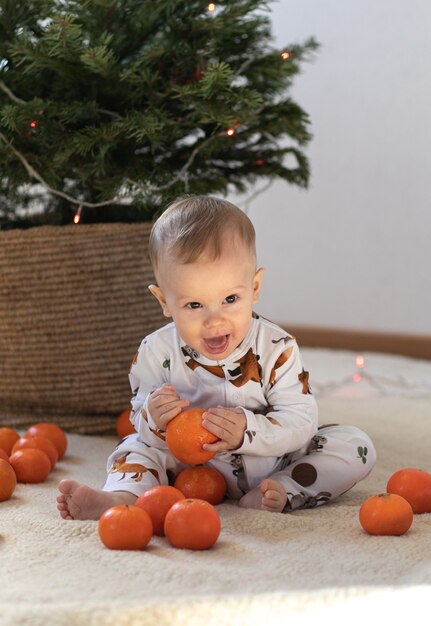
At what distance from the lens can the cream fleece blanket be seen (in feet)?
2.59

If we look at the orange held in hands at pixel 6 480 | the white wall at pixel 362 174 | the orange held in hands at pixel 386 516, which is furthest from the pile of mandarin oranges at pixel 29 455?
the white wall at pixel 362 174

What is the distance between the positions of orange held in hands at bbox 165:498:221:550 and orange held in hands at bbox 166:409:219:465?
0.13 meters

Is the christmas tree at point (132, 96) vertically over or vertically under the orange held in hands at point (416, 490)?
over

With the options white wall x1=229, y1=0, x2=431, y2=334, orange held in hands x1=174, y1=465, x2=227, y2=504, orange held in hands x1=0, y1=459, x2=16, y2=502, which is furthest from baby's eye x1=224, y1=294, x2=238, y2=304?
white wall x1=229, y1=0, x2=431, y2=334

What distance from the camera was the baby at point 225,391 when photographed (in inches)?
45.2

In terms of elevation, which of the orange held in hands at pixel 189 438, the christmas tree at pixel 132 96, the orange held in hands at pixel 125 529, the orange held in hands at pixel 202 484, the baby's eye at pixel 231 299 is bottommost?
the orange held in hands at pixel 202 484

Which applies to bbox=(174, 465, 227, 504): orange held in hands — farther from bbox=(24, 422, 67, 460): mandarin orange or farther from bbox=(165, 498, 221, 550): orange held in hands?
bbox=(24, 422, 67, 460): mandarin orange

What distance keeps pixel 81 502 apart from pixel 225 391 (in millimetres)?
257

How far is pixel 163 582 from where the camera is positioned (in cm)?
87

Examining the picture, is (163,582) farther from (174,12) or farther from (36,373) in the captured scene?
(174,12)

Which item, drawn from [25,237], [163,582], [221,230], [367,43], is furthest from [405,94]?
[163,582]

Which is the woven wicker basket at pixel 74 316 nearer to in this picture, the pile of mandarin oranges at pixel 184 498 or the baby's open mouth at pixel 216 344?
the pile of mandarin oranges at pixel 184 498

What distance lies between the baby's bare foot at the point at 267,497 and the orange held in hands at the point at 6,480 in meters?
0.32

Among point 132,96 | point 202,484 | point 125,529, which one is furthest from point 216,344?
point 132,96
